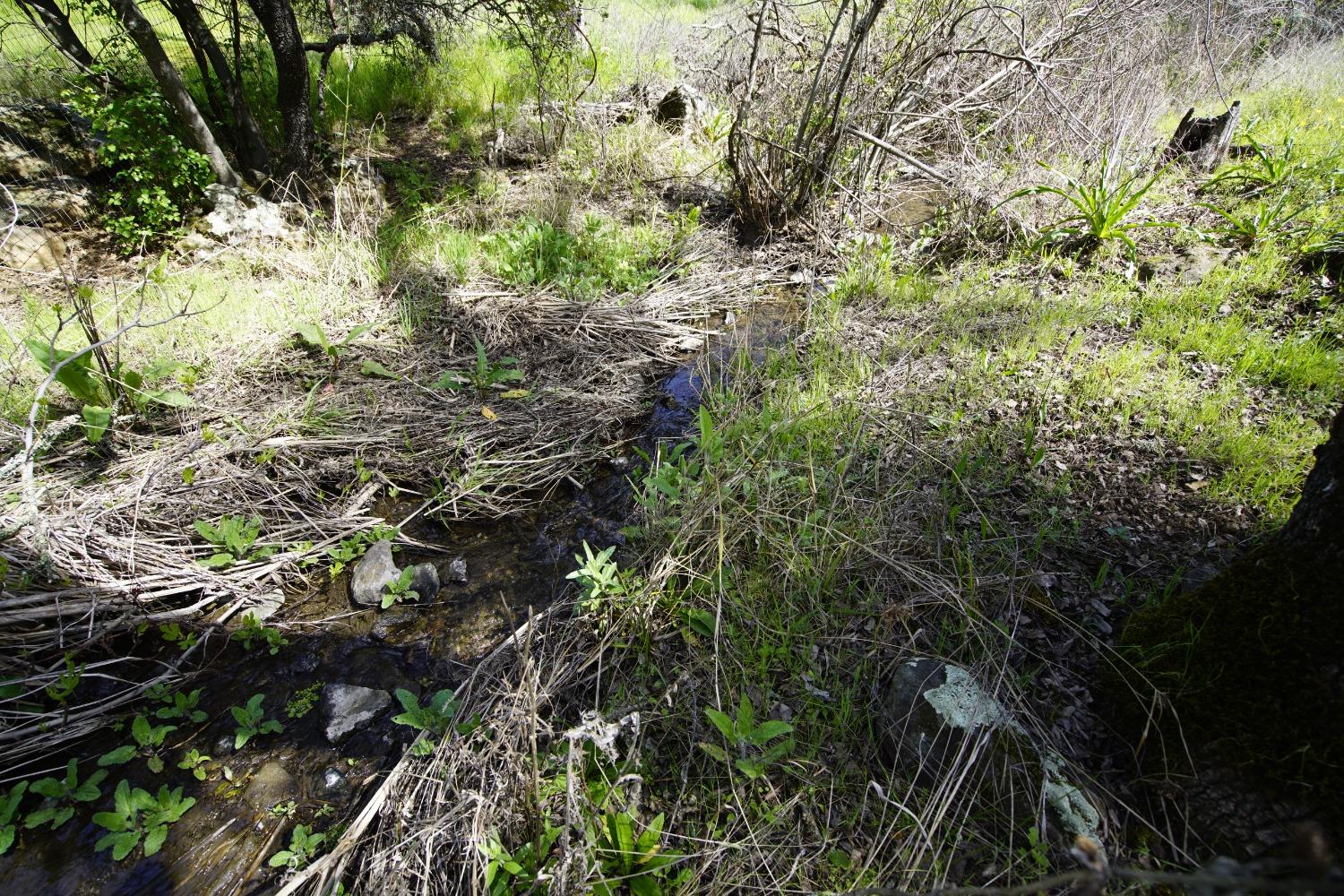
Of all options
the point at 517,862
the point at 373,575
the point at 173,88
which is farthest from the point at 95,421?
the point at 173,88

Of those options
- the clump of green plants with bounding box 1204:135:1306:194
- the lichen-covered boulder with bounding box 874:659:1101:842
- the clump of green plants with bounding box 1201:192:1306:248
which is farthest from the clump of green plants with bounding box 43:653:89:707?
the clump of green plants with bounding box 1204:135:1306:194

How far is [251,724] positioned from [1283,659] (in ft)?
10.0

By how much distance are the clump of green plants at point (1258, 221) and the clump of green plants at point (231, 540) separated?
5861 mm

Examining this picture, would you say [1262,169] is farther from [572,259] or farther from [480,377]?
[480,377]

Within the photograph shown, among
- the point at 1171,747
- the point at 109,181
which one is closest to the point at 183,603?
the point at 1171,747

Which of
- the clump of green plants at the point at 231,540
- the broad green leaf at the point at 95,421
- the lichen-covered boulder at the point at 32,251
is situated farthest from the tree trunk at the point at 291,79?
the clump of green plants at the point at 231,540

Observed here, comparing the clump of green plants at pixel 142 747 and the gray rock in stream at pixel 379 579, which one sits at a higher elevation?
the gray rock in stream at pixel 379 579

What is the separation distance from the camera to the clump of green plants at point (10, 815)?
1.74m

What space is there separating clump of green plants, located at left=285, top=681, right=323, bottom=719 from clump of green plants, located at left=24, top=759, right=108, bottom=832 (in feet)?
1.76

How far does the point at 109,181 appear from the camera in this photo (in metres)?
5.11

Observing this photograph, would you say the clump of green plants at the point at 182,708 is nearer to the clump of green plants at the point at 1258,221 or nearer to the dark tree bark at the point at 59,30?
the dark tree bark at the point at 59,30

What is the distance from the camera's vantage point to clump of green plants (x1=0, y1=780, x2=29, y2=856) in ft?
5.72

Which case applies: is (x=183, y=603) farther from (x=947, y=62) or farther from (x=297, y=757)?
(x=947, y=62)

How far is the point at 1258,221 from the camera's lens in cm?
355
